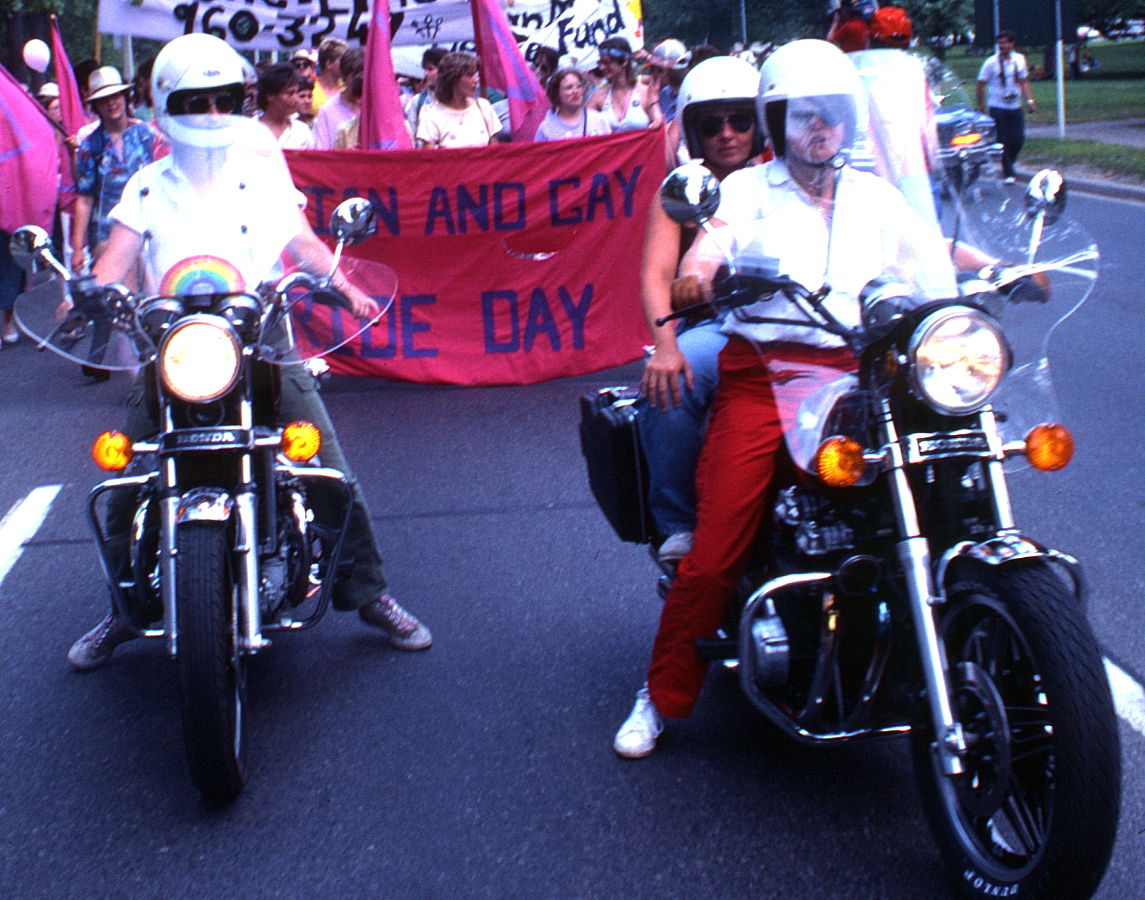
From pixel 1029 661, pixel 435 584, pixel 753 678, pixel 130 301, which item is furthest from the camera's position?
pixel 435 584

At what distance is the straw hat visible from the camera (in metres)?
9.68

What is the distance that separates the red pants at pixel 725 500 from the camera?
12.1 ft

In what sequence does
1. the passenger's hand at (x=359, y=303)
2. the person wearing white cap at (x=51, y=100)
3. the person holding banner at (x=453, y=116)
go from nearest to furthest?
the passenger's hand at (x=359, y=303) → the person holding banner at (x=453, y=116) → the person wearing white cap at (x=51, y=100)

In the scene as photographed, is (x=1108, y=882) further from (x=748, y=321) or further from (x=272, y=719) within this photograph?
(x=272, y=719)

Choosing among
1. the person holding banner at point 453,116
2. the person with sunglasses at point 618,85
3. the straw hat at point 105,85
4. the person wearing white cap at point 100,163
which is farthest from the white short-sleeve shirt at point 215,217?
the person with sunglasses at point 618,85

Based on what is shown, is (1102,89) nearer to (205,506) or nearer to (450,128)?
(450,128)

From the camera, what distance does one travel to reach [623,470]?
4.30 metres

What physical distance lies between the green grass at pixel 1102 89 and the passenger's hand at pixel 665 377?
52.0ft

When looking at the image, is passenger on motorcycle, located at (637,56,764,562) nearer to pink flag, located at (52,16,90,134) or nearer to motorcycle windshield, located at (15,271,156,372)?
motorcycle windshield, located at (15,271,156,372)

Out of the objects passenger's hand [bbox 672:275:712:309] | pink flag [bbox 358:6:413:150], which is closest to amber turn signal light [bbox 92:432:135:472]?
passenger's hand [bbox 672:275:712:309]

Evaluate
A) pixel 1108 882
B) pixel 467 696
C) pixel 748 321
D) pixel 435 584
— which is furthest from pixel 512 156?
pixel 1108 882

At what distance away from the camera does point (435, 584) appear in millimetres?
5605

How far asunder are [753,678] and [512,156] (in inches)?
253

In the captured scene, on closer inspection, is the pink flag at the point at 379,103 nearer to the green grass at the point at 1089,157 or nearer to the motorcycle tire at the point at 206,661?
the motorcycle tire at the point at 206,661
